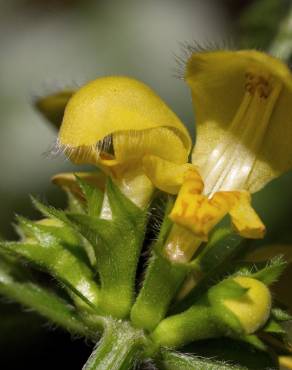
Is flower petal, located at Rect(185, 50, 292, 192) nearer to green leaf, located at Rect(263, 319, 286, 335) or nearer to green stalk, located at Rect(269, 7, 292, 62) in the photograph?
green leaf, located at Rect(263, 319, 286, 335)

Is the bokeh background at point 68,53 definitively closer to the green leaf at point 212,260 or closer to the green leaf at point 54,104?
the green leaf at point 54,104

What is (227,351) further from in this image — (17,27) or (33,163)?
(17,27)

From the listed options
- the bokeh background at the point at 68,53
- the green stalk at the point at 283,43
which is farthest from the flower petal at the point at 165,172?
the bokeh background at the point at 68,53

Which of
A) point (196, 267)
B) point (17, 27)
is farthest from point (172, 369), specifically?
point (17, 27)

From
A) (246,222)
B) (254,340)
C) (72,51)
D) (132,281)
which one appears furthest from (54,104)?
(72,51)

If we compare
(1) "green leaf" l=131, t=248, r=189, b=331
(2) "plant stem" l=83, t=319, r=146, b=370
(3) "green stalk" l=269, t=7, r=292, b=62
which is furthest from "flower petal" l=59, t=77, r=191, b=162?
(3) "green stalk" l=269, t=7, r=292, b=62

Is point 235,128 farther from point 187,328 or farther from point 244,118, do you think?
point 187,328

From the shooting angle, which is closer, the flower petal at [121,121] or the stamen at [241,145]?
the flower petal at [121,121]
